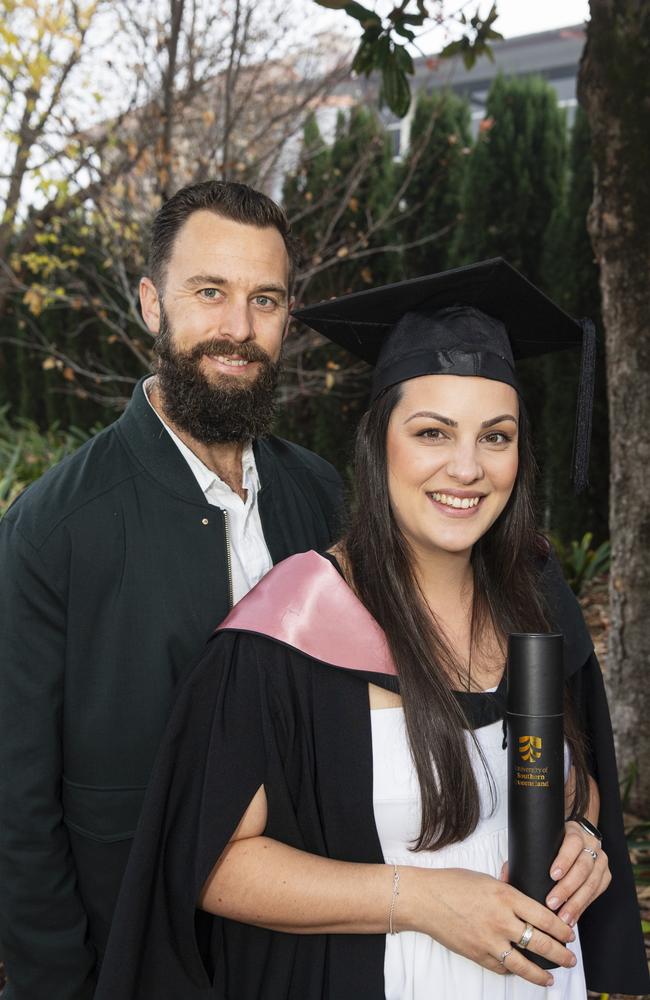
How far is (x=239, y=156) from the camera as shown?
6.23 metres

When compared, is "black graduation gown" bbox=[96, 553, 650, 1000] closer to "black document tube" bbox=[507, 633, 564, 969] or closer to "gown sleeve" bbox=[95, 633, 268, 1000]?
"gown sleeve" bbox=[95, 633, 268, 1000]

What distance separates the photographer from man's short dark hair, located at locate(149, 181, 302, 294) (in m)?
2.38

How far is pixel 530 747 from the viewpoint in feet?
5.01

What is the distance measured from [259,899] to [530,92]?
22.5 feet

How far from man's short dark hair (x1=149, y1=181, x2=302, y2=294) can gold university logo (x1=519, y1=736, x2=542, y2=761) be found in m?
1.46

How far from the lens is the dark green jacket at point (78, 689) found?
6.74 feet

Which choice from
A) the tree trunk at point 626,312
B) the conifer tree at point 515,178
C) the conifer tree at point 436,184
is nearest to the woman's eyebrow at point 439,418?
the tree trunk at point 626,312

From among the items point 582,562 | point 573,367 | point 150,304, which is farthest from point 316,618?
point 573,367

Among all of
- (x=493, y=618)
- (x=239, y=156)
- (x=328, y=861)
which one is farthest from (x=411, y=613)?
(x=239, y=156)

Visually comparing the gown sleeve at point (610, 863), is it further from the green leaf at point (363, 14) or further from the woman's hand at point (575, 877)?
the green leaf at point (363, 14)

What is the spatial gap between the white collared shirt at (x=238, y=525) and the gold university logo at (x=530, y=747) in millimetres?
906

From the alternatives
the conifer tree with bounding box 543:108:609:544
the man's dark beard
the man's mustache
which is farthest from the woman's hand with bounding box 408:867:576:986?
the conifer tree with bounding box 543:108:609:544

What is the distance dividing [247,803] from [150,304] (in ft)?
4.40

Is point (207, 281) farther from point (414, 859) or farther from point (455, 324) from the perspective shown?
point (414, 859)
